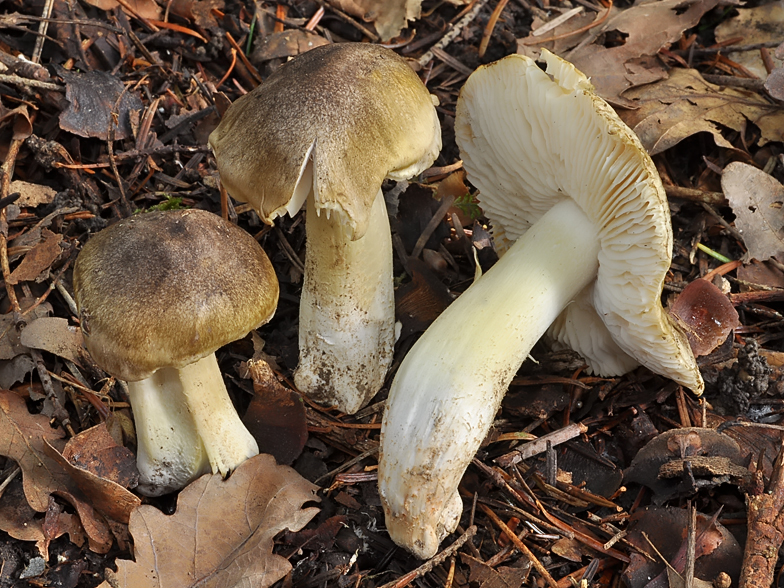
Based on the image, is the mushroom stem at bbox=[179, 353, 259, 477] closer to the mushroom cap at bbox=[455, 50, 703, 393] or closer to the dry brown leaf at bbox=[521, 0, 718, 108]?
the mushroom cap at bbox=[455, 50, 703, 393]

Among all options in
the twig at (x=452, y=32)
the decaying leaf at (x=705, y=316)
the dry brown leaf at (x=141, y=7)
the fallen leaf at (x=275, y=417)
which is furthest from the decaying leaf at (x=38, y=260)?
the decaying leaf at (x=705, y=316)

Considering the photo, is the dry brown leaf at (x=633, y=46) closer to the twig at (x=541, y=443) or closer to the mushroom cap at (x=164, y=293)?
the twig at (x=541, y=443)

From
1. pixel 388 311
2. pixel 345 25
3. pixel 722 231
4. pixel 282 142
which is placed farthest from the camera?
pixel 345 25

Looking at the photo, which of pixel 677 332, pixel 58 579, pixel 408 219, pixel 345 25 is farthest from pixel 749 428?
pixel 345 25

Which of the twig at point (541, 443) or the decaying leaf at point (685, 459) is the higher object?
the decaying leaf at point (685, 459)

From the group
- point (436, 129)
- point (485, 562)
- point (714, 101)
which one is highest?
point (436, 129)

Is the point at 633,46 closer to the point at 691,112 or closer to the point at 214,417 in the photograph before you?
the point at 691,112

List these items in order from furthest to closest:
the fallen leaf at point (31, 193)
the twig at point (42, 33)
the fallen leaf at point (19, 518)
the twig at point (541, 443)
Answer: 1. the twig at point (42, 33)
2. the fallen leaf at point (31, 193)
3. the twig at point (541, 443)
4. the fallen leaf at point (19, 518)

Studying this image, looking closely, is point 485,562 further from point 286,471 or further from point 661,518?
point 286,471
